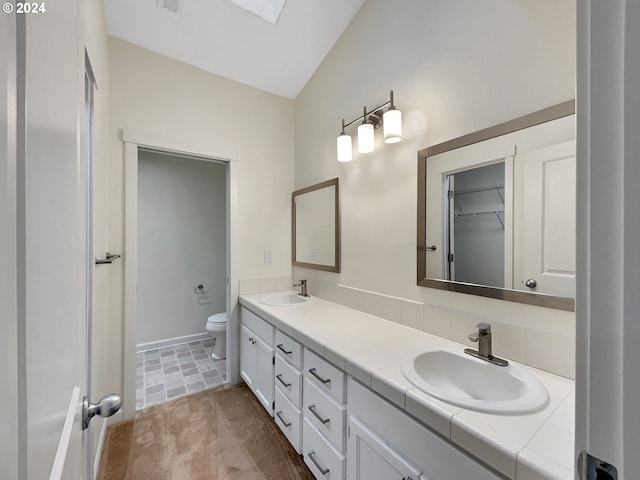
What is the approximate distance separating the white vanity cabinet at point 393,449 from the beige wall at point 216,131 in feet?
5.43

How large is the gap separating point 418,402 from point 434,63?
5.31ft

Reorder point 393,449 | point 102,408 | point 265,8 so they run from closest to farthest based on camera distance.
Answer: point 102,408 < point 393,449 < point 265,8

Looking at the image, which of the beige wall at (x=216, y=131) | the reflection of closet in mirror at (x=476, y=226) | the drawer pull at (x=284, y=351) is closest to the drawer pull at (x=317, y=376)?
the drawer pull at (x=284, y=351)

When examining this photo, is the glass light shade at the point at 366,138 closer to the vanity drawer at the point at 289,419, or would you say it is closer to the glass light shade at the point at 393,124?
the glass light shade at the point at 393,124

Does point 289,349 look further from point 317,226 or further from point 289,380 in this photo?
point 317,226

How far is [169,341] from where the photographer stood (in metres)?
3.28

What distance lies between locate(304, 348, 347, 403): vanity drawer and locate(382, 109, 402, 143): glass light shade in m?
1.29

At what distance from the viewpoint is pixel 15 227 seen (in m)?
0.29

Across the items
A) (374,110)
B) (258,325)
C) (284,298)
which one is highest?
(374,110)

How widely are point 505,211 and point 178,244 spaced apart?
3.36 meters

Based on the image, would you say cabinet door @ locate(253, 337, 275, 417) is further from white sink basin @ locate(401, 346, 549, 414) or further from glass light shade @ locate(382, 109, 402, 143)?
glass light shade @ locate(382, 109, 402, 143)

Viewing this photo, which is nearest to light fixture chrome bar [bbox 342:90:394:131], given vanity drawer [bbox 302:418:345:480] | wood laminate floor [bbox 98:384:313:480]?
vanity drawer [bbox 302:418:345:480]
